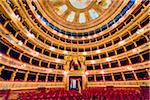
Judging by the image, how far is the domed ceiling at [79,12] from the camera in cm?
2240

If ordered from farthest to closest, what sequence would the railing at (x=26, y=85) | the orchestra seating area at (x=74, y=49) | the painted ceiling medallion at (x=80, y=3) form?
1. the painted ceiling medallion at (x=80, y=3)
2. the orchestra seating area at (x=74, y=49)
3. the railing at (x=26, y=85)

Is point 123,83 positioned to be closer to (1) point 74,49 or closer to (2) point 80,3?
(1) point 74,49

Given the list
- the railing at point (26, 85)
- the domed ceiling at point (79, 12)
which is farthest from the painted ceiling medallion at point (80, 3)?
the railing at point (26, 85)

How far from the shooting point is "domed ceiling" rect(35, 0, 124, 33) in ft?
73.5

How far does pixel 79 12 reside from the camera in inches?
1013

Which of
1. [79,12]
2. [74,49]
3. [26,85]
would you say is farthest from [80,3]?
[26,85]

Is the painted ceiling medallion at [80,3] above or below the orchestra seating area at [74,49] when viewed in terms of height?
above

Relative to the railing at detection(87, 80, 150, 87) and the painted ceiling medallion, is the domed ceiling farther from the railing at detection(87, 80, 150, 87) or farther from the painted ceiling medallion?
the railing at detection(87, 80, 150, 87)

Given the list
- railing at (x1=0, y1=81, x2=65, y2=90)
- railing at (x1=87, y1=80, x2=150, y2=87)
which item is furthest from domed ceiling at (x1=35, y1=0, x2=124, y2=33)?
railing at (x1=0, y1=81, x2=65, y2=90)

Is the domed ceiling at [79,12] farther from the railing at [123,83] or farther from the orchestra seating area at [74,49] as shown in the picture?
the railing at [123,83]

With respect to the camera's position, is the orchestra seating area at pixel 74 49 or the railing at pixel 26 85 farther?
the orchestra seating area at pixel 74 49

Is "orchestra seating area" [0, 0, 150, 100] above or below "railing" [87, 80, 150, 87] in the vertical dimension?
above

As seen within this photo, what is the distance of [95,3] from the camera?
24.0 metres

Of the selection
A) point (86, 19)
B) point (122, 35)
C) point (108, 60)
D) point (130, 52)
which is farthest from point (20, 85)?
point (86, 19)
